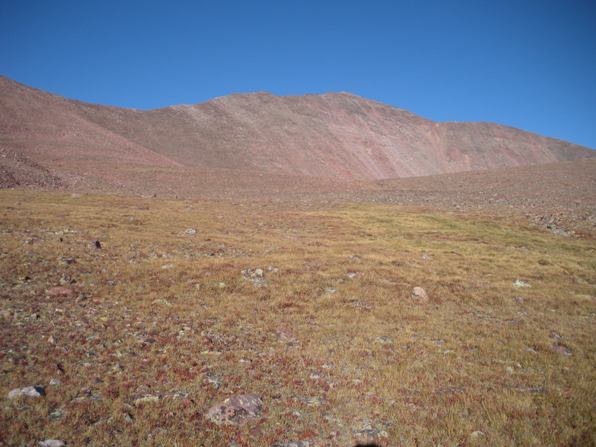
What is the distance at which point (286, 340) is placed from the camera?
42.5ft

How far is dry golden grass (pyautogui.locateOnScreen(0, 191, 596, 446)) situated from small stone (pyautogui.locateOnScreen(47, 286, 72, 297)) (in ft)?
1.45

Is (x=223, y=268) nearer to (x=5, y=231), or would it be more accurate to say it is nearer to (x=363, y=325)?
(x=363, y=325)

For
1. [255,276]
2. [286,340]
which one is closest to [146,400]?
[286,340]

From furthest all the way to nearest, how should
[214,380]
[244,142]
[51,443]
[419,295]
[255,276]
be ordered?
[244,142] → [255,276] → [419,295] → [214,380] → [51,443]

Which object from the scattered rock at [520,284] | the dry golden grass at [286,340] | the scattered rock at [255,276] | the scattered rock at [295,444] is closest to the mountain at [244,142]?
the dry golden grass at [286,340]

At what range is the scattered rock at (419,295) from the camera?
1804 cm

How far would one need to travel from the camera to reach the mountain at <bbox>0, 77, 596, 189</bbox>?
65.0 m

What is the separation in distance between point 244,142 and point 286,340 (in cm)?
10945

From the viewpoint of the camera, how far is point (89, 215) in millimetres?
29422

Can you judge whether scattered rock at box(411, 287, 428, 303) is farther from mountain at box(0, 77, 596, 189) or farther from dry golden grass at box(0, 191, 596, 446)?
mountain at box(0, 77, 596, 189)

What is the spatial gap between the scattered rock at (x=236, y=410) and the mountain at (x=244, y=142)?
49.0m

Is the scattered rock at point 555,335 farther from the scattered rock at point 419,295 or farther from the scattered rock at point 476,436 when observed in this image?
the scattered rock at point 476,436

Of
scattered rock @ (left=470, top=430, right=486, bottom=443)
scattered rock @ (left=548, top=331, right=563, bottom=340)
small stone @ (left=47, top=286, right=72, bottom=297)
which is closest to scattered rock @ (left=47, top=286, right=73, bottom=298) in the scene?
small stone @ (left=47, top=286, right=72, bottom=297)

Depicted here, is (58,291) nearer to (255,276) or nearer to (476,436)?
(255,276)
